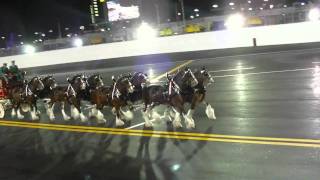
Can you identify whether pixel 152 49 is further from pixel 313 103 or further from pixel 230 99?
pixel 313 103

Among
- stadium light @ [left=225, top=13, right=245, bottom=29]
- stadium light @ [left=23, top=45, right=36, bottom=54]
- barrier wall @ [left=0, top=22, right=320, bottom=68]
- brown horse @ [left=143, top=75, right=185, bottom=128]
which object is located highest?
stadium light @ [left=225, top=13, right=245, bottom=29]

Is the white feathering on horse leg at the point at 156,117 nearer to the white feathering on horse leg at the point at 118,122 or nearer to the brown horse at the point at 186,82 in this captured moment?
the white feathering on horse leg at the point at 118,122

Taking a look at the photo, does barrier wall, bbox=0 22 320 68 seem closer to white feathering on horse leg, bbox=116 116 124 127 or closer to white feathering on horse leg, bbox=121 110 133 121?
white feathering on horse leg, bbox=121 110 133 121

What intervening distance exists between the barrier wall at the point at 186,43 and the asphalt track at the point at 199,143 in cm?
1286

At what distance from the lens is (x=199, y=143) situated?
10.4 metres

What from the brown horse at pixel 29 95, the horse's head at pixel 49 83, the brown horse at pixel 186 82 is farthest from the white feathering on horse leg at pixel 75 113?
the brown horse at pixel 186 82

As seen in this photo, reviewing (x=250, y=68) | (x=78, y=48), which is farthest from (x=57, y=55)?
(x=250, y=68)

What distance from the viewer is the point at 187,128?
11.9 m

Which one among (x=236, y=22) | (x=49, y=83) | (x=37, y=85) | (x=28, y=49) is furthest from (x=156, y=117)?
(x=236, y=22)

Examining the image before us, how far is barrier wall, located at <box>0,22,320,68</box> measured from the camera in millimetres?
29719

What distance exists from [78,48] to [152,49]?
24.3 ft

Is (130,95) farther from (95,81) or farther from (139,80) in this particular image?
(95,81)

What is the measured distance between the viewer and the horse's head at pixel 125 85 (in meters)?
13.1

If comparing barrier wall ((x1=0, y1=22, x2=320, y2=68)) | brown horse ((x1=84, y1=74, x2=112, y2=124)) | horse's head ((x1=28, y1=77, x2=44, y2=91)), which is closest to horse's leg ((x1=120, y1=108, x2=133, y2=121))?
brown horse ((x1=84, y1=74, x2=112, y2=124))
